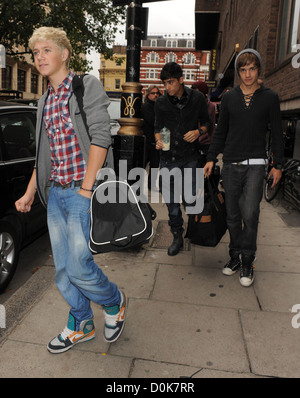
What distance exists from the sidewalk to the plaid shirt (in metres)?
1.25

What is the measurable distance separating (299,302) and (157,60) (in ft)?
314

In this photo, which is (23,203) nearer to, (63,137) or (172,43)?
(63,137)

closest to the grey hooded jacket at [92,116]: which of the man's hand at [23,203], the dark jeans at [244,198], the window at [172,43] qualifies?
the man's hand at [23,203]

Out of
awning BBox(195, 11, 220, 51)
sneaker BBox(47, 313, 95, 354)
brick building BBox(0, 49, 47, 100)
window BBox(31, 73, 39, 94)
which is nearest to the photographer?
sneaker BBox(47, 313, 95, 354)

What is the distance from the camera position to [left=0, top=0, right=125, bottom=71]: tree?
16.0m

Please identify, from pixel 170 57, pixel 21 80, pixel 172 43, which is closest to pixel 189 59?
pixel 170 57

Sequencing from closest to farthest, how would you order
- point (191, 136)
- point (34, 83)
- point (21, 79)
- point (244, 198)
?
point (244, 198) → point (191, 136) → point (21, 79) → point (34, 83)

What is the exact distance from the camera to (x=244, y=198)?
12.3 ft

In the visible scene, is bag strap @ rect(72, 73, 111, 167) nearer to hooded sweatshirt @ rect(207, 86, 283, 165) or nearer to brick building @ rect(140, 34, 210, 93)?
hooded sweatshirt @ rect(207, 86, 283, 165)

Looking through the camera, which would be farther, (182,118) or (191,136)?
(182,118)

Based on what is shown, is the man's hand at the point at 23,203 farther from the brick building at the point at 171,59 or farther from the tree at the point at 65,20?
the brick building at the point at 171,59

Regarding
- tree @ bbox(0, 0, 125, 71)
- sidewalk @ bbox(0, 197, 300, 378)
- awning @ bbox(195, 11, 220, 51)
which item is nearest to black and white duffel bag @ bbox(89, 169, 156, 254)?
sidewalk @ bbox(0, 197, 300, 378)

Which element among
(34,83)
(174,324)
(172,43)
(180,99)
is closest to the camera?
(174,324)

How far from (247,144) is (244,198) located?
52 cm
